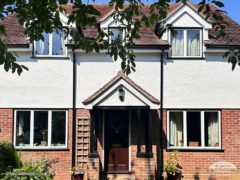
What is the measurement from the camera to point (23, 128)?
17.4m

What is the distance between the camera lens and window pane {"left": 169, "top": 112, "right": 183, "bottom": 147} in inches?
695

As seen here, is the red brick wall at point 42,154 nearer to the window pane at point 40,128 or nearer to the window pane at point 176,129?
the window pane at point 40,128

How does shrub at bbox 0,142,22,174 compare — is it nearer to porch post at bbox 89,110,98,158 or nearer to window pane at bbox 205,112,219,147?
porch post at bbox 89,110,98,158

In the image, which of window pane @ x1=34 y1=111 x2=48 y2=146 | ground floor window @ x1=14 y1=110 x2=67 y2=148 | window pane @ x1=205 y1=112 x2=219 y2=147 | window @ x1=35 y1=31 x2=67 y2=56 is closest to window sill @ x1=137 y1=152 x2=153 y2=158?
window pane @ x1=205 y1=112 x2=219 y2=147

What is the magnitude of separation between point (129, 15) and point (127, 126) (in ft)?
37.6

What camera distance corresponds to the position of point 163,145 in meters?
17.5

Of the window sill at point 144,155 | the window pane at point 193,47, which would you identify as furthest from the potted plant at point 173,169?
the window pane at point 193,47

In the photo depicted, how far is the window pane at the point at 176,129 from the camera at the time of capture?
17.7 meters

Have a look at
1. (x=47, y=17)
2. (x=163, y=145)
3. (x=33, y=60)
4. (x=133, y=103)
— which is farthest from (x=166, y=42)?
(x=47, y=17)

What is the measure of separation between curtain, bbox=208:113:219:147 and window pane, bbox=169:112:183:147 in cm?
120

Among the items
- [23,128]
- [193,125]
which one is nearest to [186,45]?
[193,125]

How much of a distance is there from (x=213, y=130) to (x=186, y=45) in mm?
3733

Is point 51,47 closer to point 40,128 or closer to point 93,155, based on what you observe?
point 40,128

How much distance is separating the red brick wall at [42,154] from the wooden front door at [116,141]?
159 cm
